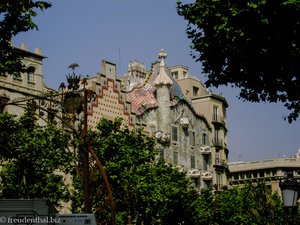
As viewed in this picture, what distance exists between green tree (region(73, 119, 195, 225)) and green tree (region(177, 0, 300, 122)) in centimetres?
1547

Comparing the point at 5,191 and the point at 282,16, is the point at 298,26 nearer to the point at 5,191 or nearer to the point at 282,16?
the point at 282,16

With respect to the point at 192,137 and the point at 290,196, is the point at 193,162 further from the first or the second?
the point at 290,196

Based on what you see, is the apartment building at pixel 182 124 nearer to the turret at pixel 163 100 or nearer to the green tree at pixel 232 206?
the turret at pixel 163 100

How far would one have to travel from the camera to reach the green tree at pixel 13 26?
19.6m

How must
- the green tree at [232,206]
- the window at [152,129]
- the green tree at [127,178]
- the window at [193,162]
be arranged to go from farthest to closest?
the window at [193,162] < the window at [152,129] < the green tree at [232,206] < the green tree at [127,178]

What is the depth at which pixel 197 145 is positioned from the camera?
70.2 metres

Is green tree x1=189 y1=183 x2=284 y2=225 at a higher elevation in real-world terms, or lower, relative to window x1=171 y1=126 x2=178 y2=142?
lower

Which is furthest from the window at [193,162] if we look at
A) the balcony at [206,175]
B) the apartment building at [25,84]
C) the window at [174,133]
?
the apartment building at [25,84]

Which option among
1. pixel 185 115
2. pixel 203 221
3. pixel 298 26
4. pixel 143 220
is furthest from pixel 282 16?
pixel 185 115

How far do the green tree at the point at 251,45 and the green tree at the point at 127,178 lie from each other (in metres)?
15.5

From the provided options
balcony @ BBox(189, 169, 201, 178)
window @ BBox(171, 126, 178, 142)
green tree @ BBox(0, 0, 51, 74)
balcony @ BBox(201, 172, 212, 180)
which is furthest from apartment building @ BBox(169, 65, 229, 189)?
green tree @ BBox(0, 0, 51, 74)

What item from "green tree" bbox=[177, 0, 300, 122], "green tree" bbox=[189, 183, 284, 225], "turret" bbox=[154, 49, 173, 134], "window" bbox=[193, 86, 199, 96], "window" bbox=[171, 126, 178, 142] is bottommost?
"green tree" bbox=[189, 183, 284, 225]

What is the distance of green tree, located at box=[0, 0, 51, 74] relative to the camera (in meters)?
19.6

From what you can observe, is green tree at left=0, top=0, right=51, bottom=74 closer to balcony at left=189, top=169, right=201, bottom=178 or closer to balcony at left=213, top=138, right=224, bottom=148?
balcony at left=189, top=169, right=201, bottom=178
